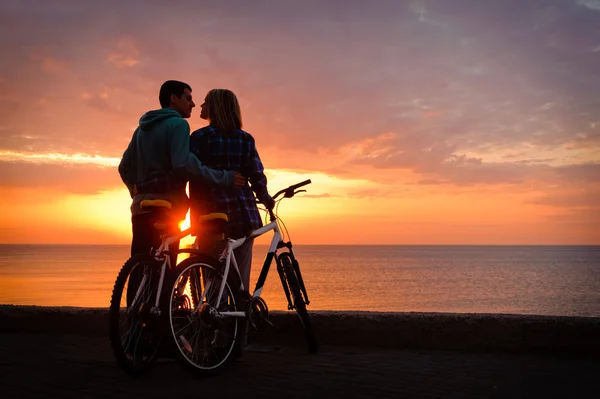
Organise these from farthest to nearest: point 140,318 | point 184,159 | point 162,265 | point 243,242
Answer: point 243,242, point 184,159, point 162,265, point 140,318

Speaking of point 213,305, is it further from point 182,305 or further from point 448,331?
point 448,331

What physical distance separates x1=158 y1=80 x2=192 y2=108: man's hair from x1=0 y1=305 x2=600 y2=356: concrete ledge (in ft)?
7.06

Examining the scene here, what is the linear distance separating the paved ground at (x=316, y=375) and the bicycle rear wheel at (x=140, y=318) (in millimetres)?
142

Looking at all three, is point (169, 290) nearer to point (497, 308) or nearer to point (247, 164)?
point (247, 164)

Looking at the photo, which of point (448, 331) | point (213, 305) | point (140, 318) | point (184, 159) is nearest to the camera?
point (140, 318)

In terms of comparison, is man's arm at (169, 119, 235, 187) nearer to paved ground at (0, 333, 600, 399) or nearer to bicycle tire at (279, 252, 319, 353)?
bicycle tire at (279, 252, 319, 353)

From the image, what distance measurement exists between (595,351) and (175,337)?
3.65 m

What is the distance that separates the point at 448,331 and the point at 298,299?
4.86 feet

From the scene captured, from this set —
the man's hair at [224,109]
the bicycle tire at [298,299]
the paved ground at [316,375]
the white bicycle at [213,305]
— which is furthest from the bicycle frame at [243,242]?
the man's hair at [224,109]

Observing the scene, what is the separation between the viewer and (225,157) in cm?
532

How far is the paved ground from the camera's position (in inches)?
160

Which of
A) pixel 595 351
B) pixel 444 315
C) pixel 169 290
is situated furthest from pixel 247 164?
pixel 595 351

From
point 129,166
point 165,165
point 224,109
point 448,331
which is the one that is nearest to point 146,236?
point 165,165

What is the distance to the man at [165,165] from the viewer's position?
4828 millimetres
